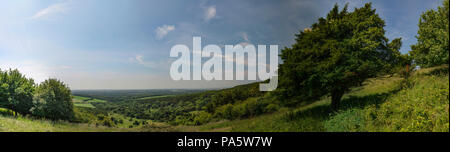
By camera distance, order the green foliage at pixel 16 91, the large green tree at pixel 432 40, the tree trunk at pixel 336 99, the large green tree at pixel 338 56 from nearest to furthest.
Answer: the large green tree at pixel 432 40, the large green tree at pixel 338 56, the tree trunk at pixel 336 99, the green foliage at pixel 16 91

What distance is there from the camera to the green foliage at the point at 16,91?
6311 millimetres

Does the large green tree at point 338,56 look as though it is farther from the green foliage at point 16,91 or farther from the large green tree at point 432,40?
the green foliage at point 16,91

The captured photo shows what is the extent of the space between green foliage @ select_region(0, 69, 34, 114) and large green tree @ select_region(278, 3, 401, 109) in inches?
444

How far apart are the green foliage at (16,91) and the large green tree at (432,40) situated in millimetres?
14258

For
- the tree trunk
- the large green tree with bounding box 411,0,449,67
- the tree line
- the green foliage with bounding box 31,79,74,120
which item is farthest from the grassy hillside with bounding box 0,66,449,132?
the tree line

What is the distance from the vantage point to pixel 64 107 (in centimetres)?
691

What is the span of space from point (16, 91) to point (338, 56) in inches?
520

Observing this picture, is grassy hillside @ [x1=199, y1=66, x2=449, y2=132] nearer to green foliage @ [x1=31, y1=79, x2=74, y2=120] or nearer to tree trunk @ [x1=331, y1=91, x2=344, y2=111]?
tree trunk @ [x1=331, y1=91, x2=344, y2=111]

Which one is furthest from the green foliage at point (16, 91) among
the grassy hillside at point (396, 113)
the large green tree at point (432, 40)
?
the large green tree at point (432, 40)

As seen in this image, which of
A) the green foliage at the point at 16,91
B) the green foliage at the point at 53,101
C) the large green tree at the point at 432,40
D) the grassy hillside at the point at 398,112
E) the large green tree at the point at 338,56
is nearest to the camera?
the grassy hillside at the point at 398,112
